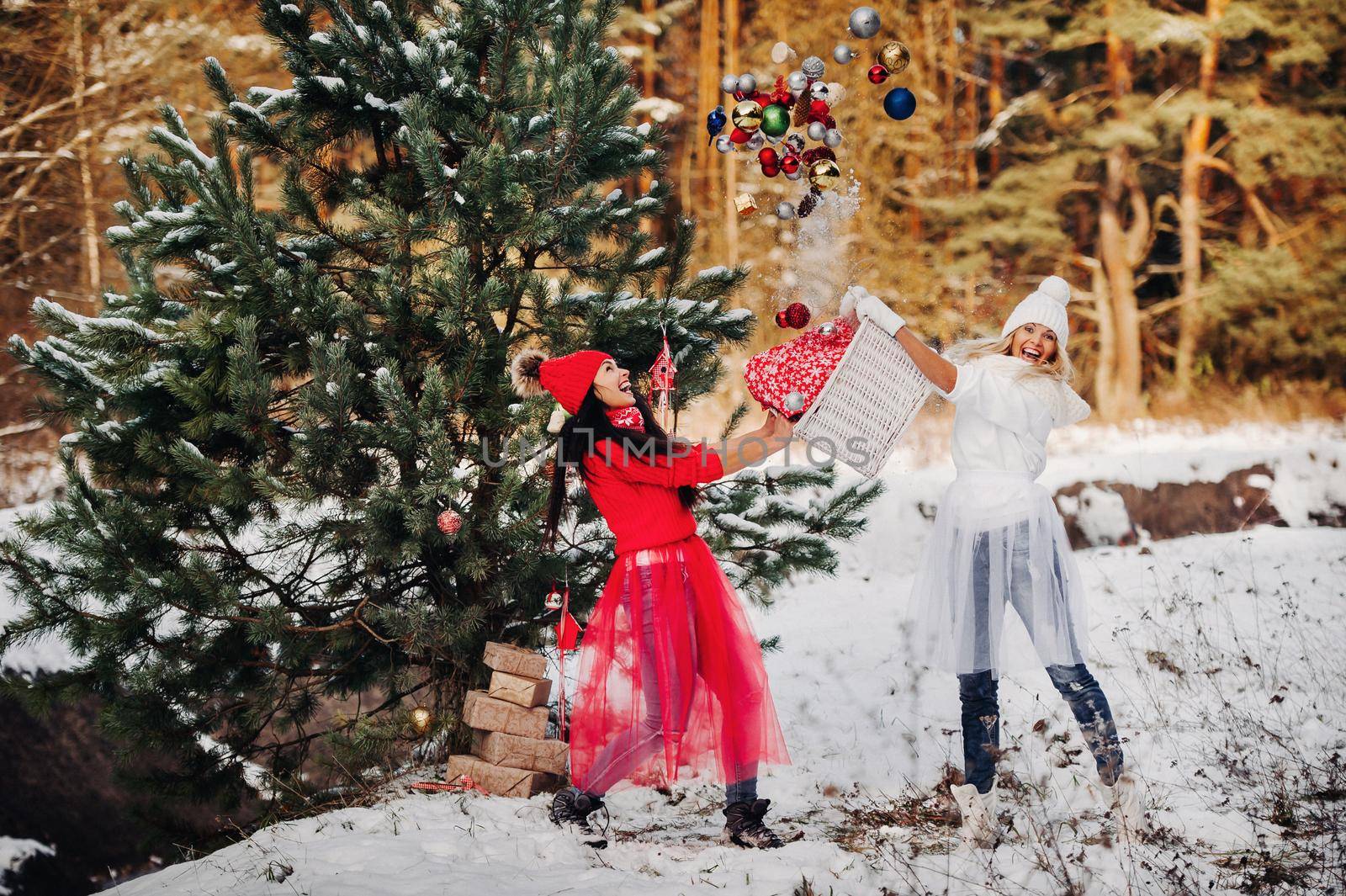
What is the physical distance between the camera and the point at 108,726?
3.95 metres

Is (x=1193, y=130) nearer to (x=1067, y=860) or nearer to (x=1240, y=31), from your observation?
(x=1240, y=31)

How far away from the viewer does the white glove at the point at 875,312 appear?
125 inches

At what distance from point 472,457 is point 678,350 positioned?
1.01m

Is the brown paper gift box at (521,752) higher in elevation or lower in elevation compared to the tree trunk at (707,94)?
lower

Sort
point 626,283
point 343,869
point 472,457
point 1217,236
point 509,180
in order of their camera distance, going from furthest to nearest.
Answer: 1. point 1217,236
2. point 626,283
3. point 472,457
4. point 509,180
5. point 343,869

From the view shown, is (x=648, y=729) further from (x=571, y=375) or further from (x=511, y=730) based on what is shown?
(x=571, y=375)

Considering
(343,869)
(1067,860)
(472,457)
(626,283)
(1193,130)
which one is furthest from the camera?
(1193,130)

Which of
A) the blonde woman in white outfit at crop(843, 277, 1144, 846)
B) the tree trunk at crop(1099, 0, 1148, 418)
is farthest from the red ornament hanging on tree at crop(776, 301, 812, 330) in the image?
the tree trunk at crop(1099, 0, 1148, 418)

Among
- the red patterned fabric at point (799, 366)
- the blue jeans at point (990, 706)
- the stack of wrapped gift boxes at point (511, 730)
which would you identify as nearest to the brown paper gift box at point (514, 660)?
the stack of wrapped gift boxes at point (511, 730)

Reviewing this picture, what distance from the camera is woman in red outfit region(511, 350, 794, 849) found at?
3502mm

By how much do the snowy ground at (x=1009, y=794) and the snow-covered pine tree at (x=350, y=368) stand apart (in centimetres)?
74

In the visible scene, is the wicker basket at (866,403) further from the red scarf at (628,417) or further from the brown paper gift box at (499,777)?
the brown paper gift box at (499,777)

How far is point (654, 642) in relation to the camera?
353 cm

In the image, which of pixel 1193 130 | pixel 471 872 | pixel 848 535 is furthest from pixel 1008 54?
pixel 471 872
